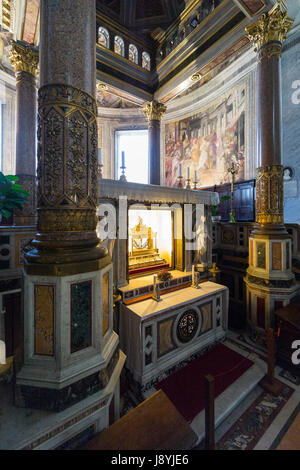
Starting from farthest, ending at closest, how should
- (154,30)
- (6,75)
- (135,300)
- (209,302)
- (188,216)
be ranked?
(6,75), (154,30), (188,216), (209,302), (135,300)

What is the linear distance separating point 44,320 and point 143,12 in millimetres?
10875

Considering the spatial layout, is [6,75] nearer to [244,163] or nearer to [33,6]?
[33,6]

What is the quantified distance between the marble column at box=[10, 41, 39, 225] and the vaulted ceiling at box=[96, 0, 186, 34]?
3633 mm

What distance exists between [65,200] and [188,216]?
379 cm

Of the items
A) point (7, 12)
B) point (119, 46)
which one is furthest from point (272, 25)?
point (7, 12)

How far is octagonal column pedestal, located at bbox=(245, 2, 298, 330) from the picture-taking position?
468 cm

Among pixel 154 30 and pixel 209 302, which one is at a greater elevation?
pixel 154 30

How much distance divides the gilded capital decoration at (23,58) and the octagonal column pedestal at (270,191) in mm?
5497

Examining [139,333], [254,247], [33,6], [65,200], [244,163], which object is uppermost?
[33,6]

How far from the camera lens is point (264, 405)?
3.23m

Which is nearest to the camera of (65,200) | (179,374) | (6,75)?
(65,200)

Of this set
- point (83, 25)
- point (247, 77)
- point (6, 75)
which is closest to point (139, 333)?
point (83, 25)

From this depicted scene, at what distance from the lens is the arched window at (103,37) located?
6.80m

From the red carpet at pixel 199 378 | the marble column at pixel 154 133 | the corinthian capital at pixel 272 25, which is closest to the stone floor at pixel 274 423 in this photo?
the red carpet at pixel 199 378
